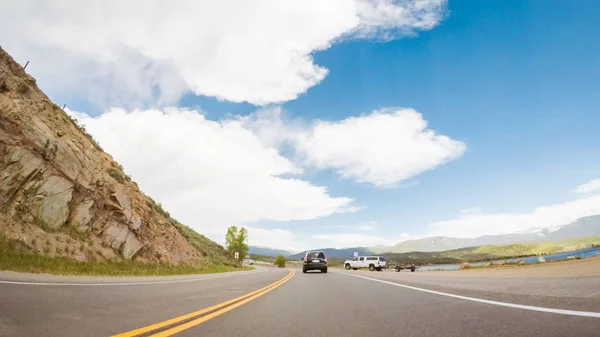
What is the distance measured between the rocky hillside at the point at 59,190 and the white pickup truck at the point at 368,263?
84.7 feet

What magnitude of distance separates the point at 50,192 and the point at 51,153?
9.41ft

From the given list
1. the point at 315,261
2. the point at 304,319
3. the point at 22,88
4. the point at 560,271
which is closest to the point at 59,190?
the point at 22,88

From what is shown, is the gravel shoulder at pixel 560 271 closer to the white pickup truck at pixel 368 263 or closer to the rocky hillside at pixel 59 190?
the rocky hillside at pixel 59 190

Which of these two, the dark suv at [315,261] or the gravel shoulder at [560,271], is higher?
the dark suv at [315,261]

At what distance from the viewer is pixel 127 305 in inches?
254

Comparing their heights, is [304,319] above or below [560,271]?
below

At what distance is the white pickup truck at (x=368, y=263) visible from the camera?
44.8m

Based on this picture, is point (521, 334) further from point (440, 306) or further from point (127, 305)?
point (127, 305)

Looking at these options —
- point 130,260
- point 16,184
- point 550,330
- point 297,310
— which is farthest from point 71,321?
point 130,260

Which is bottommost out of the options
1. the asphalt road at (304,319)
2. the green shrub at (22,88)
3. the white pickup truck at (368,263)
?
the asphalt road at (304,319)

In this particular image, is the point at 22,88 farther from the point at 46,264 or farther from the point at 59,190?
the point at 46,264

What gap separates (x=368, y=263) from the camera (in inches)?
1852

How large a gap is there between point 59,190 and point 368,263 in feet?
120

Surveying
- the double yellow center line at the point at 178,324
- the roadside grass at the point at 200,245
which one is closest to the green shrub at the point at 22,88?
the roadside grass at the point at 200,245
